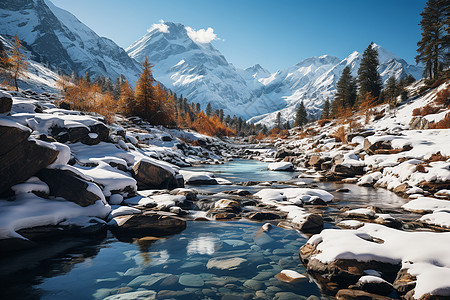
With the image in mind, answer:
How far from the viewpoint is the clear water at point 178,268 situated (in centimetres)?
531

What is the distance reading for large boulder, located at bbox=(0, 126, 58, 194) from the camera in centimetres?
798

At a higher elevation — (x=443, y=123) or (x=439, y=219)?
(x=443, y=123)

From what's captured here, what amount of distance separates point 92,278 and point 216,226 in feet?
15.8

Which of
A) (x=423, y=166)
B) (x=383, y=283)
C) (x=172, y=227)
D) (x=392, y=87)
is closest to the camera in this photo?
(x=383, y=283)

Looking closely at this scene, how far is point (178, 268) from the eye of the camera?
6301 millimetres

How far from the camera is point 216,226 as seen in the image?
9.66 metres

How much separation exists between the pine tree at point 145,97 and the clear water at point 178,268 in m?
44.7

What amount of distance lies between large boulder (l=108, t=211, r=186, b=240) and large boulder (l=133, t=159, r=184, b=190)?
6.35m

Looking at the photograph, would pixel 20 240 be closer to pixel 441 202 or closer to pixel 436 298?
pixel 436 298

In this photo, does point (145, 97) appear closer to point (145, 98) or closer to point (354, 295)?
point (145, 98)

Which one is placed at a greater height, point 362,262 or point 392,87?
point 392,87

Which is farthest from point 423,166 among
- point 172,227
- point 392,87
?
point 392,87

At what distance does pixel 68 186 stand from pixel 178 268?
5.87m

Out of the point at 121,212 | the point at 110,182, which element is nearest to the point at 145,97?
the point at 110,182
